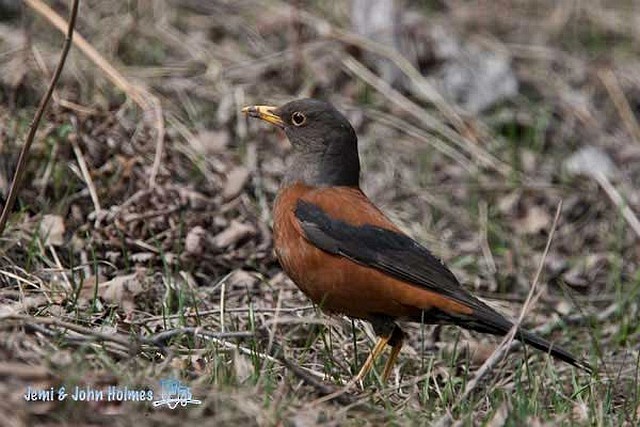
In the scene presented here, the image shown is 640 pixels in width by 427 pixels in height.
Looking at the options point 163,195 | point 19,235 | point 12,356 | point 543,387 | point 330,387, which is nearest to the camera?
point 12,356

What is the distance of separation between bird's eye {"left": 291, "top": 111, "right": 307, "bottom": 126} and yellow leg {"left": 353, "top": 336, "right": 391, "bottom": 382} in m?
1.40

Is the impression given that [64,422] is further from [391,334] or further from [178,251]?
[178,251]

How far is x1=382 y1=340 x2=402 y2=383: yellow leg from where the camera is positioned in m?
5.96

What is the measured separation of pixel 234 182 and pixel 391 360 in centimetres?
252

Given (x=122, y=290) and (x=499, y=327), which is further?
(x=122, y=290)

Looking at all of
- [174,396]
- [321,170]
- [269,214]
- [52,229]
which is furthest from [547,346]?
[52,229]

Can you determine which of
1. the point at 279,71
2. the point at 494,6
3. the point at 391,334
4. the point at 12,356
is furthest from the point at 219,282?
the point at 494,6

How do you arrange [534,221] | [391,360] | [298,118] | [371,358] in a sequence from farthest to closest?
[534,221] → [298,118] → [391,360] → [371,358]

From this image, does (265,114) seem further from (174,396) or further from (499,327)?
(174,396)

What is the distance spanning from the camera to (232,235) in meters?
7.57

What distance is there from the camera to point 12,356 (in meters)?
4.44

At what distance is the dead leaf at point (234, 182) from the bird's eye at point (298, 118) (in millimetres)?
1400

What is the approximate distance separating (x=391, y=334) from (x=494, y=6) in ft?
20.8

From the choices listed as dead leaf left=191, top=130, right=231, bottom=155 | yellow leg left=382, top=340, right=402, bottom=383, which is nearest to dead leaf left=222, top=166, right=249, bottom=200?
dead leaf left=191, top=130, right=231, bottom=155
